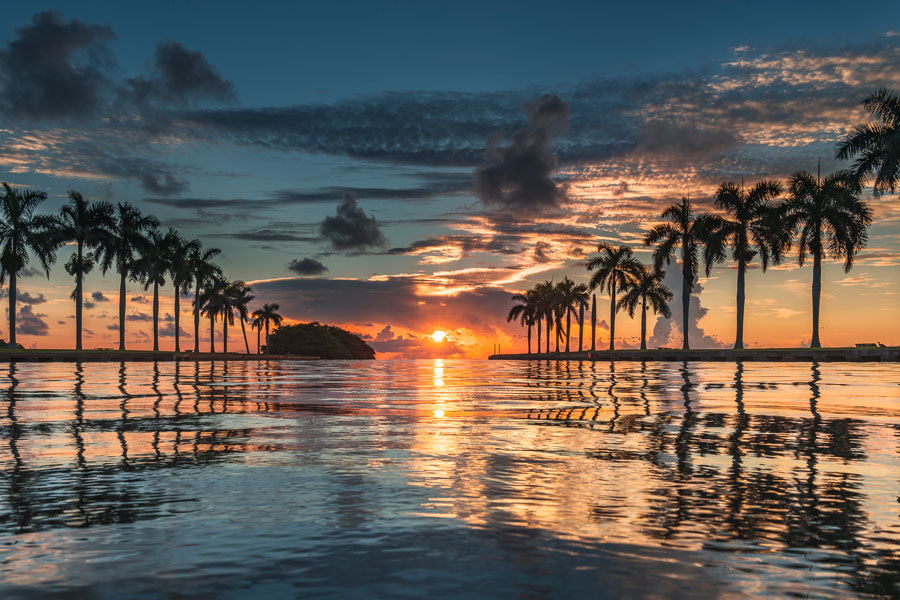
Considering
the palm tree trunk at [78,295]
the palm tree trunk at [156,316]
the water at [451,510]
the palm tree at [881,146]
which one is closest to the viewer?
the water at [451,510]

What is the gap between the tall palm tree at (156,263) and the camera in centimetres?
7150

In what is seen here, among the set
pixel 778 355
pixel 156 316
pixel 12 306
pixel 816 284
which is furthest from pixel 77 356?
pixel 816 284

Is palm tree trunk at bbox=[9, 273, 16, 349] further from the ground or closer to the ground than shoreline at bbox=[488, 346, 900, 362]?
further from the ground

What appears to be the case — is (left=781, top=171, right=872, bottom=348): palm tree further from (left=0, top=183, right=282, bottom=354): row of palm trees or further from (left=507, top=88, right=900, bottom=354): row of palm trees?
(left=0, top=183, right=282, bottom=354): row of palm trees

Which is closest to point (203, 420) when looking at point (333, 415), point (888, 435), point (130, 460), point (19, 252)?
point (333, 415)

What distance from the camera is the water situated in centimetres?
295

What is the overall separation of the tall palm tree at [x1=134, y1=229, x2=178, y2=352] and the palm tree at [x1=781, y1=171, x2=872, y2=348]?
5702cm

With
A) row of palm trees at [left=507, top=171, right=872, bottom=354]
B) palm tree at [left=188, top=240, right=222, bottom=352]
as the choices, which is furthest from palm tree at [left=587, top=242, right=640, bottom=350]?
palm tree at [left=188, top=240, right=222, bottom=352]

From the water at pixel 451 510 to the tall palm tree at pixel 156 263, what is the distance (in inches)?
2658

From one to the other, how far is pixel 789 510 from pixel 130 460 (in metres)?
4.95

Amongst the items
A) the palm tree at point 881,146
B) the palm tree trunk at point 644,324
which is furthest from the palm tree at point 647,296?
the palm tree at point 881,146

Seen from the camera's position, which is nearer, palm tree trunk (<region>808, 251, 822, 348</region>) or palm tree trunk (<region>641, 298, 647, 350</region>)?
palm tree trunk (<region>808, 251, 822, 348</region>)

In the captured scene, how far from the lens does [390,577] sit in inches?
116

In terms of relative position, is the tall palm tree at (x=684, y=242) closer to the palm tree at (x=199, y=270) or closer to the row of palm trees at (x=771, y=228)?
the row of palm trees at (x=771, y=228)
